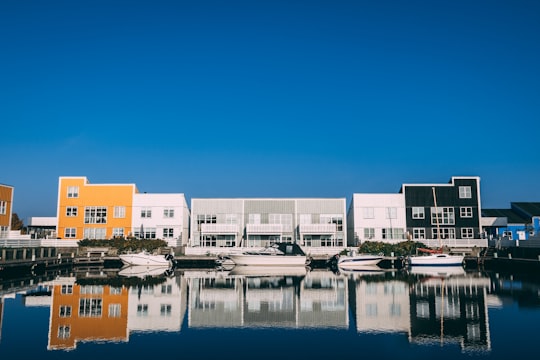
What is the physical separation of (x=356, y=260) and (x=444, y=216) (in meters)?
15.7

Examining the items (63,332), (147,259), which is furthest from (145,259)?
(63,332)

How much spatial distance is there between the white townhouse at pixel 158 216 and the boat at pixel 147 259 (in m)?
7.21

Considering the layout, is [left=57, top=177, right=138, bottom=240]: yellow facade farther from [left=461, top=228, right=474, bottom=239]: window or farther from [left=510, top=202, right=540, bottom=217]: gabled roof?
[left=510, top=202, right=540, bottom=217]: gabled roof

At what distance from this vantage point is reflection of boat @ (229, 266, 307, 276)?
156 feet

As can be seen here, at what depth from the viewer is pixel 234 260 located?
179 feet

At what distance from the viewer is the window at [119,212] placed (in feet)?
204

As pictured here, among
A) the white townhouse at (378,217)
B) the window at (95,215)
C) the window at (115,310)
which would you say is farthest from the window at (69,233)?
the window at (115,310)

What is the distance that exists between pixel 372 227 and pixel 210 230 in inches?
820

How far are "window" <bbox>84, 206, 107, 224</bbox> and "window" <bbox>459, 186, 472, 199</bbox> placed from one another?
46045mm

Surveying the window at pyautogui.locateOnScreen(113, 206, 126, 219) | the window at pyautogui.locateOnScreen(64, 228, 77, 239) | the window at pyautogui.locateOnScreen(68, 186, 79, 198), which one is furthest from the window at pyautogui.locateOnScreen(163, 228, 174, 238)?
the window at pyautogui.locateOnScreen(68, 186, 79, 198)

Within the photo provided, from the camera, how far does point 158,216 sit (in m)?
62.5

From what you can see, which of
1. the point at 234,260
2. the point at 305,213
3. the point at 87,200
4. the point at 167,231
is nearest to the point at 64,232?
the point at 87,200

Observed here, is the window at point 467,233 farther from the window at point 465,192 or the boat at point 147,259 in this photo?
the boat at point 147,259

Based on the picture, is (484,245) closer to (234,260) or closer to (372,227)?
(372,227)
